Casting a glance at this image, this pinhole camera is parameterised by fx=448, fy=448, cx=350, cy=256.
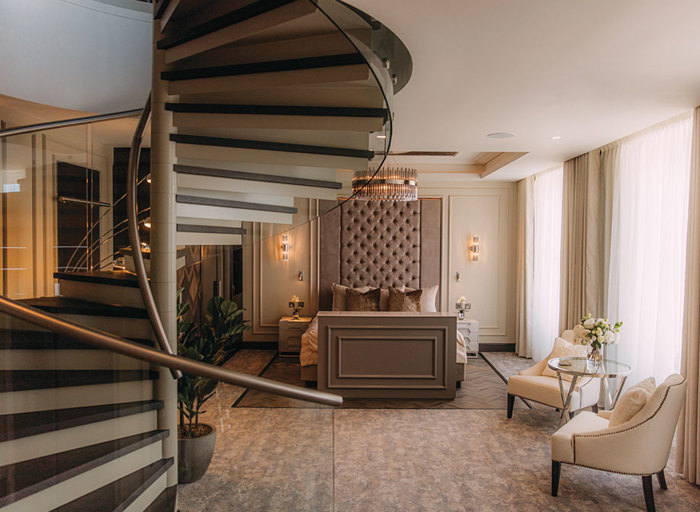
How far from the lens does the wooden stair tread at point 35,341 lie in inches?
57.8

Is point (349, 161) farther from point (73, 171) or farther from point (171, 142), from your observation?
point (73, 171)

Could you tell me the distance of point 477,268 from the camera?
6.77 m

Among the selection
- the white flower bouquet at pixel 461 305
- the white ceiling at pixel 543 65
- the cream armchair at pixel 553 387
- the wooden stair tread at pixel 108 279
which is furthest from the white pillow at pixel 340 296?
the wooden stair tread at pixel 108 279

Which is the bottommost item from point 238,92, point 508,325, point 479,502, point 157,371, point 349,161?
point 479,502

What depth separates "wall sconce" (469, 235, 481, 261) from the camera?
22.0 feet

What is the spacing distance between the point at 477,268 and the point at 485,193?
1133 millimetres

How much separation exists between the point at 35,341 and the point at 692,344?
371 centimetres

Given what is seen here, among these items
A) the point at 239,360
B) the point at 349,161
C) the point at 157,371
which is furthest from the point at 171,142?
the point at 239,360

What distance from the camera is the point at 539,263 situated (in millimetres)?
6133

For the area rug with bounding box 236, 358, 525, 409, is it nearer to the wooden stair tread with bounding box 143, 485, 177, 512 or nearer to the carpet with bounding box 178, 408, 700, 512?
the carpet with bounding box 178, 408, 700, 512

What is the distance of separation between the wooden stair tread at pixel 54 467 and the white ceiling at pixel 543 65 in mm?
1905

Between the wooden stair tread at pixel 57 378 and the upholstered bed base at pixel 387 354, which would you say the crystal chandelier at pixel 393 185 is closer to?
the upholstered bed base at pixel 387 354

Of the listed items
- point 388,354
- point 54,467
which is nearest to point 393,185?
point 388,354

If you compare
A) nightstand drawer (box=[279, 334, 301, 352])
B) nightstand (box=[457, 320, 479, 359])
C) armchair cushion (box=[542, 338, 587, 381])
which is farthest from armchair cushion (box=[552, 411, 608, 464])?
nightstand drawer (box=[279, 334, 301, 352])
